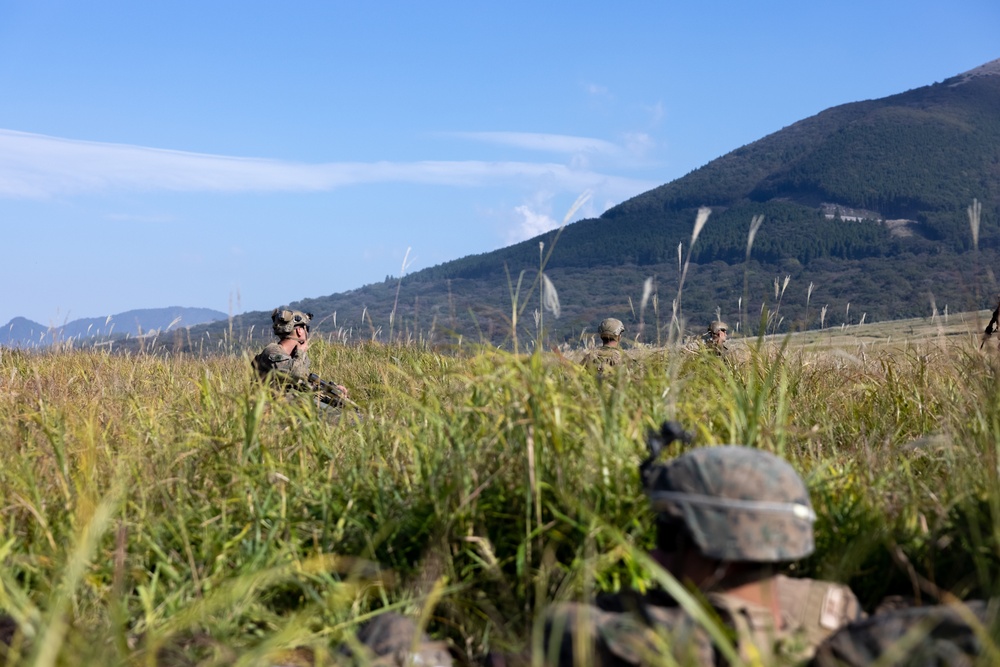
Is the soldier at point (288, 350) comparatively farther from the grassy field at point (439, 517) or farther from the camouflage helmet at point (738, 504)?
the camouflage helmet at point (738, 504)

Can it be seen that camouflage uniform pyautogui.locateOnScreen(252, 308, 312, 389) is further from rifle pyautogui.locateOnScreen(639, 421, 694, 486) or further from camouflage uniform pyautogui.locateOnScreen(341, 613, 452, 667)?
rifle pyautogui.locateOnScreen(639, 421, 694, 486)

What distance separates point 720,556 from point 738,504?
0.53ft

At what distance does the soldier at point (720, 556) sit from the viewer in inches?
109

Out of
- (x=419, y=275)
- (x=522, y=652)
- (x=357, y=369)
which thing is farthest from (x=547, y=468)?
(x=419, y=275)

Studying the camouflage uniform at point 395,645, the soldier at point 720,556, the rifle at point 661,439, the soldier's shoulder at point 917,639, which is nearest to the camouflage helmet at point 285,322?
the camouflage uniform at point 395,645

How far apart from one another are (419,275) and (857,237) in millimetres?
85839

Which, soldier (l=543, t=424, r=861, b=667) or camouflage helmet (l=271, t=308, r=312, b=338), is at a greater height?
camouflage helmet (l=271, t=308, r=312, b=338)

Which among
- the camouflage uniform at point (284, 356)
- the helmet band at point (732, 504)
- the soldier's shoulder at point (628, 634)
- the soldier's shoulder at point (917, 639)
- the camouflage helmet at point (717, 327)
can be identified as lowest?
the soldier's shoulder at point (917, 639)

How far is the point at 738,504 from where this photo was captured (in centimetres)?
285

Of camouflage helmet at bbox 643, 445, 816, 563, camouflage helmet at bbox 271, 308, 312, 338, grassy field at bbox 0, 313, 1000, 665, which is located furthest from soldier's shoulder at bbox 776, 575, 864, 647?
camouflage helmet at bbox 271, 308, 312, 338

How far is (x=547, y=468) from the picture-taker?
363 cm

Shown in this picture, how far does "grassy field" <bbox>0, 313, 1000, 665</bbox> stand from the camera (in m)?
3.36

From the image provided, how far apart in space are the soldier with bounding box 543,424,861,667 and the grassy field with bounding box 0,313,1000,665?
0.25 m

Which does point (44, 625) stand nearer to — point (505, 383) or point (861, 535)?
point (505, 383)
